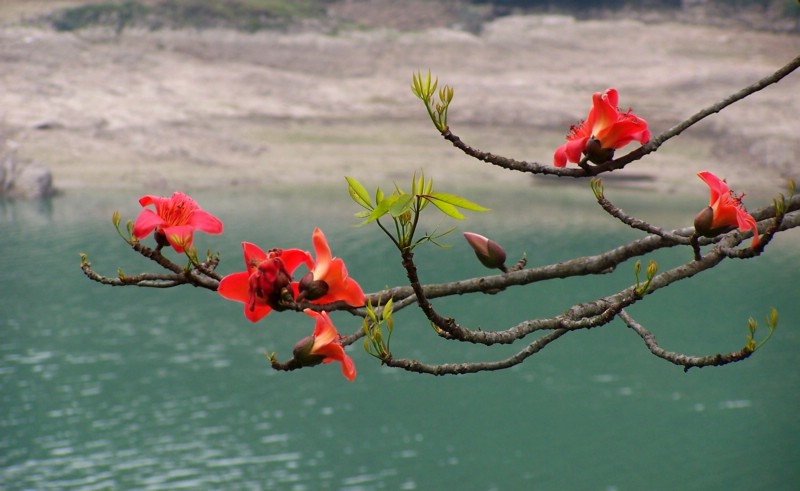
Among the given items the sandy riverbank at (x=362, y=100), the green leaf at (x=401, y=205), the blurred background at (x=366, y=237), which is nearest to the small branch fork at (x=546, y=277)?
the green leaf at (x=401, y=205)

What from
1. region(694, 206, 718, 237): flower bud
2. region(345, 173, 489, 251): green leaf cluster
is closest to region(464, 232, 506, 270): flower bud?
region(694, 206, 718, 237): flower bud

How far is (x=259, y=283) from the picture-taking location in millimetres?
2072

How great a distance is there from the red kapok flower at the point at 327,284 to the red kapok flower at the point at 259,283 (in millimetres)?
45

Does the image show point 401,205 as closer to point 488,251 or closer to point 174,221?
point 174,221

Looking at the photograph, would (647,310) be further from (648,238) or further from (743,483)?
(648,238)

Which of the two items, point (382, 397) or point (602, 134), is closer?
point (602, 134)

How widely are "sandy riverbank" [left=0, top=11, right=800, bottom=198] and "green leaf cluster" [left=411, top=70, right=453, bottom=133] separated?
74.7 metres

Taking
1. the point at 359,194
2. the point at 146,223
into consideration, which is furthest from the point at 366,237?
the point at 359,194

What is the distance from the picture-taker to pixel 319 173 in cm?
8031

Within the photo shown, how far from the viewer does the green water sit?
26.9 metres

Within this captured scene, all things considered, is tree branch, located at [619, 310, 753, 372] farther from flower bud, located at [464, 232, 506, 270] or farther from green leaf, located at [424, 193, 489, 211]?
green leaf, located at [424, 193, 489, 211]

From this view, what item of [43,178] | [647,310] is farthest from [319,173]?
[647,310]

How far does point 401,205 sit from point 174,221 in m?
0.91

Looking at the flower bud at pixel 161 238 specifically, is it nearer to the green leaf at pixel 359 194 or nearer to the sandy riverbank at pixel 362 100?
the green leaf at pixel 359 194
